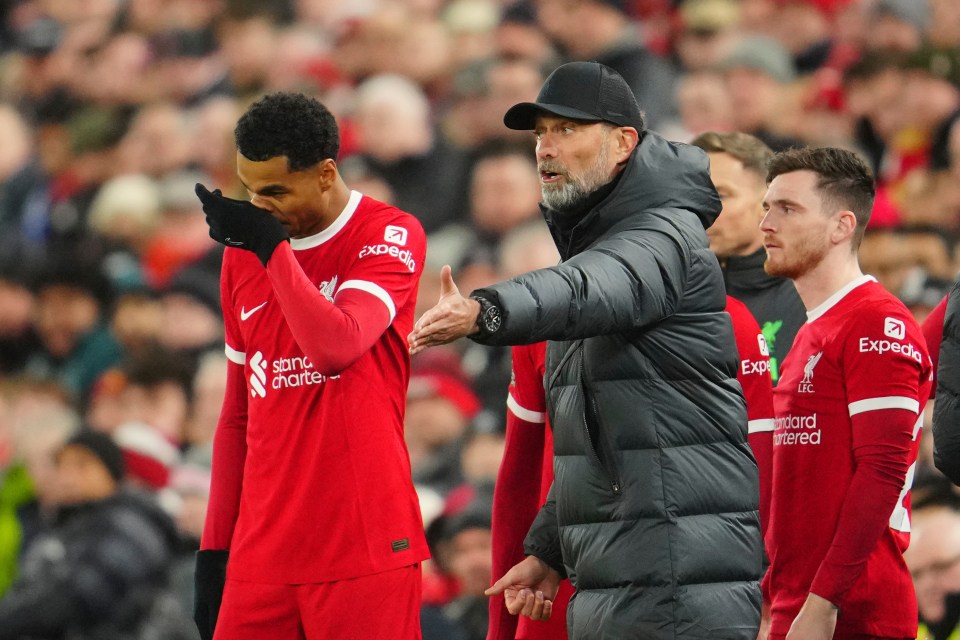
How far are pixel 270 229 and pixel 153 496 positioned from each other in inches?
151

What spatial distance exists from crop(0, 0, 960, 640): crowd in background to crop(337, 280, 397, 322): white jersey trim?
233 cm

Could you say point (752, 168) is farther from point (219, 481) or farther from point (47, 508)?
point (47, 508)

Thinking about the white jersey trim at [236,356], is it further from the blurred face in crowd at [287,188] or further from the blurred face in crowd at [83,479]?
the blurred face in crowd at [83,479]

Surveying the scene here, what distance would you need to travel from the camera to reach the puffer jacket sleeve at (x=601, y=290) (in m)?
3.05

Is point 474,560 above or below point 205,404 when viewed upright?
below

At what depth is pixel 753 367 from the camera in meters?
4.08

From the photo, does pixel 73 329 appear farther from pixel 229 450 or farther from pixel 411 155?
pixel 229 450

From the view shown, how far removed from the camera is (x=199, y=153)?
10.6m

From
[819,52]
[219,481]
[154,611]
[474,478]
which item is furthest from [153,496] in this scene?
[819,52]

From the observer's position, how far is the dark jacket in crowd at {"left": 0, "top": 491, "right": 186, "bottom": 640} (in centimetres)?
664

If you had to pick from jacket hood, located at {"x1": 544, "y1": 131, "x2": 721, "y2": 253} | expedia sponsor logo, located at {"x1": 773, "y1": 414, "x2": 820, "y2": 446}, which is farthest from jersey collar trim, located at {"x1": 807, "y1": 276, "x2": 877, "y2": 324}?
jacket hood, located at {"x1": 544, "y1": 131, "x2": 721, "y2": 253}

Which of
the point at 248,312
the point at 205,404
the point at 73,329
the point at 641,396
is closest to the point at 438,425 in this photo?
the point at 205,404

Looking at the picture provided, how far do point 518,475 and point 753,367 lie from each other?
67 centimetres

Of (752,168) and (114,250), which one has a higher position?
(114,250)
